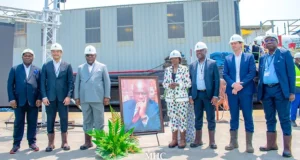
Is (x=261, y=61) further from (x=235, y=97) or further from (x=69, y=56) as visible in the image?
(x=69, y=56)

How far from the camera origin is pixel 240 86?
159 inches

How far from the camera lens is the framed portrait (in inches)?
193

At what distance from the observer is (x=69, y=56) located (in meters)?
15.9

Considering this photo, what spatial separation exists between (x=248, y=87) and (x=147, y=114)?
1925 millimetres

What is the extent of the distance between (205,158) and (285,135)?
1.24m

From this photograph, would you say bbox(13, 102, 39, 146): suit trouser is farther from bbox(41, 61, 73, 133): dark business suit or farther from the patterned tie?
the patterned tie

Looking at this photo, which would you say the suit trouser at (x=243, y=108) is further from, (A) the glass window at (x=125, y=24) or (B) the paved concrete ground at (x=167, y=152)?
(A) the glass window at (x=125, y=24)

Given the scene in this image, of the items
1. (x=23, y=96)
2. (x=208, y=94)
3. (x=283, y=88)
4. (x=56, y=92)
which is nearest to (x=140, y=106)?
(x=208, y=94)

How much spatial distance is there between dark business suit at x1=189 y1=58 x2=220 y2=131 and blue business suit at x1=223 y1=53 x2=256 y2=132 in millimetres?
204

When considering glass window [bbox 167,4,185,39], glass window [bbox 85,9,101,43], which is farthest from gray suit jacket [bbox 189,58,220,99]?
glass window [bbox 85,9,101,43]

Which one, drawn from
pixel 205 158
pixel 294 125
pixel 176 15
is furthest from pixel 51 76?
pixel 176 15

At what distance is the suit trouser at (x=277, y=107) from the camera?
12.8 ft

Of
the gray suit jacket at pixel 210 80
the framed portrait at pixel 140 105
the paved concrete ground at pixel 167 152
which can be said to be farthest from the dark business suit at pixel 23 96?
the gray suit jacket at pixel 210 80

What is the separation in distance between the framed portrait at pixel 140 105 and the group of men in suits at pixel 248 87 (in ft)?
2.87
